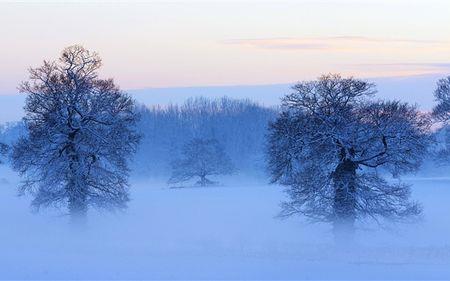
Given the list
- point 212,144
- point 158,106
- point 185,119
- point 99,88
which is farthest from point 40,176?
point 158,106

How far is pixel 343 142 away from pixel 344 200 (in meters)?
2.69

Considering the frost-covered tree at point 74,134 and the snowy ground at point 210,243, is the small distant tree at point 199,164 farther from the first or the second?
the frost-covered tree at point 74,134

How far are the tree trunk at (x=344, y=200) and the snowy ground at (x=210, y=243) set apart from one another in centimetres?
96

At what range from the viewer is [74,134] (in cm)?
3406

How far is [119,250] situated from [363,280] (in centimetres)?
1174

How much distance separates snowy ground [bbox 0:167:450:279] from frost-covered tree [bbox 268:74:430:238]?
218 centimetres

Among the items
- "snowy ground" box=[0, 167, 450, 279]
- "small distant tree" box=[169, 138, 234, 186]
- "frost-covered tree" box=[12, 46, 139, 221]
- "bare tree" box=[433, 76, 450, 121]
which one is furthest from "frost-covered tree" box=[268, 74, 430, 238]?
"small distant tree" box=[169, 138, 234, 186]

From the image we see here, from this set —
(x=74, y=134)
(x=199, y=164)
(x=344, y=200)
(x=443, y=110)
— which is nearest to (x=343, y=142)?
(x=344, y=200)

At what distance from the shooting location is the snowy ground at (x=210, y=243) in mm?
23062

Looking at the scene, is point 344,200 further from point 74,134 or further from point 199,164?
point 199,164

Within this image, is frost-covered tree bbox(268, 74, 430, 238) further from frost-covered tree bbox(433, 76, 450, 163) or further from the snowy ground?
frost-covered tree bbox(433, 76, 450, 163)

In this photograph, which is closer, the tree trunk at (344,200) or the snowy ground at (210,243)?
the snowy ground at (210,243)

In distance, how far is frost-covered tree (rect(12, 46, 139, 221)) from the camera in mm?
33500

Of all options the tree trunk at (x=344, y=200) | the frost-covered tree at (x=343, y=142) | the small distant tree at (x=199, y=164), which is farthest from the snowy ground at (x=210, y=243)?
the small distant tree at (x=199, y=164)
